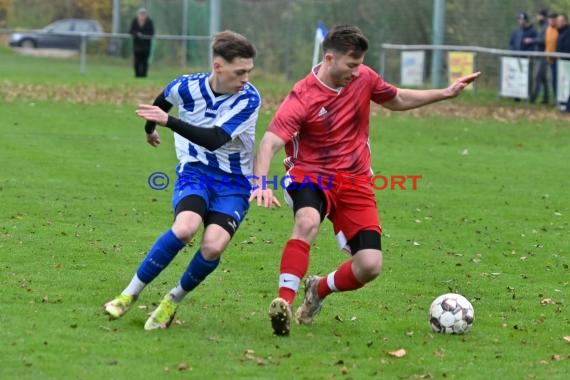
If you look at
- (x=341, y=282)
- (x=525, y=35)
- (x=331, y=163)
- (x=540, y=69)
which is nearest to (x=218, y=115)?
(x=331, y=163)

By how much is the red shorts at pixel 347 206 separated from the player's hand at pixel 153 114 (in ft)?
3.27

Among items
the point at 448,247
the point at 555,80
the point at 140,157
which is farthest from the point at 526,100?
the point at 448,247

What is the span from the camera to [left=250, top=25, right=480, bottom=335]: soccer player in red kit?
24.9 ft

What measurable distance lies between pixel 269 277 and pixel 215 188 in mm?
1966

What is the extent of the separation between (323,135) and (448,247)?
13.1 feet

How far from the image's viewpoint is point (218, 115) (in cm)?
770

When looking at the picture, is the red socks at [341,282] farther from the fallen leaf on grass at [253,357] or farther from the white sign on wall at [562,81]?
the white sign on wall at [562,81]

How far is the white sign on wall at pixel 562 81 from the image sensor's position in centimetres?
2576

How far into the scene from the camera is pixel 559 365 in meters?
7.05

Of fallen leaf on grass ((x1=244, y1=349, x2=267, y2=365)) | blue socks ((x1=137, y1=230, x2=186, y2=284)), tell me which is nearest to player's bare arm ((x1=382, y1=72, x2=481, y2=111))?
blue socks ((x1=137, y1=230, x2=186, y2=284))

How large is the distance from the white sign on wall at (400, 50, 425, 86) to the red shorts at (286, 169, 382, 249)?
946 inches

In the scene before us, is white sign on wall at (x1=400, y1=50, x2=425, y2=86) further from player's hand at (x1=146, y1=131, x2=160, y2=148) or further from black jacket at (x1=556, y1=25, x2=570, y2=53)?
player's hand at (x1=146, y1=131, x2=160, y2=148)

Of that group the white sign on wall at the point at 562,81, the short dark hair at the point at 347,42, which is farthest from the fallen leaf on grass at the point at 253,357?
the white sign on wall at the point at 562,81

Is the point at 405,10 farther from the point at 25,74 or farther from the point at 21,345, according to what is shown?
the point at 21,345
